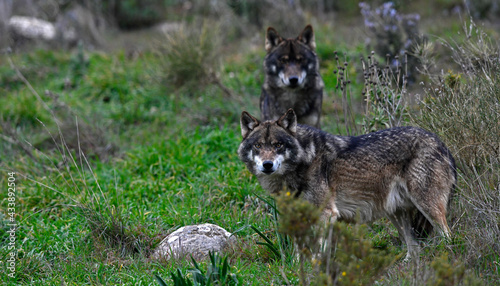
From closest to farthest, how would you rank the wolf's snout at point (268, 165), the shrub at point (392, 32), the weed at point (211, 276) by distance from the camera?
the weed at point (211, 276)
the wolf's snout at point (268, 165)
the shrub at point (392, 32)

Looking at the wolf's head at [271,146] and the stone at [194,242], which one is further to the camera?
the stone at [194,242]

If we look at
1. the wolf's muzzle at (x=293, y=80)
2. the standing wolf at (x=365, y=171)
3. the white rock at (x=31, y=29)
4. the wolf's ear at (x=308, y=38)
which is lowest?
the standing wolf at (x=365, y=171)

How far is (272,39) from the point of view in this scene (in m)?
7.54

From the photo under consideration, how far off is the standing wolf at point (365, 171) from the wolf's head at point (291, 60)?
2.34 metres

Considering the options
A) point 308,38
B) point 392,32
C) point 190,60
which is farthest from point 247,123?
point 392,32

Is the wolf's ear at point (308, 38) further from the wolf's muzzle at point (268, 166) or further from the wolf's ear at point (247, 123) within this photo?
the wolf's muzzle at point (268, 166)

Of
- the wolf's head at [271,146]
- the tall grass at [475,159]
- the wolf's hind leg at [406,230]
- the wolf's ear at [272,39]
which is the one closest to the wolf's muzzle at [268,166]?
the wolf's head at [271,146]

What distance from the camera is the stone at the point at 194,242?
482 centimetres

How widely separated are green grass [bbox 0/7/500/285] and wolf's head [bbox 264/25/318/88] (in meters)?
0.99

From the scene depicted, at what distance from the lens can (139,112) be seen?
980 cm

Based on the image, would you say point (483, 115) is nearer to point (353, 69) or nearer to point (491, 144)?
point (491, 144)

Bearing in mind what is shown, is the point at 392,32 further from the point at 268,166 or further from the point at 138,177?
the point at 268,166

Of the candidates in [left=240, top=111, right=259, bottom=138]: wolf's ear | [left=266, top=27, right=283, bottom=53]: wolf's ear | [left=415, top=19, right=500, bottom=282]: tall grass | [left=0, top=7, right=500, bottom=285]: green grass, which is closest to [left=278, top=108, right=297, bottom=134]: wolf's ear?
[left=240, top=111, right=259, bottom=138]: wolf's ear

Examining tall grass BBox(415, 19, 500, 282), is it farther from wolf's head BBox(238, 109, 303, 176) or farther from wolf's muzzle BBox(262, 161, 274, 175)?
wolf's muzzle BBox(262, 161, 274, 175)
